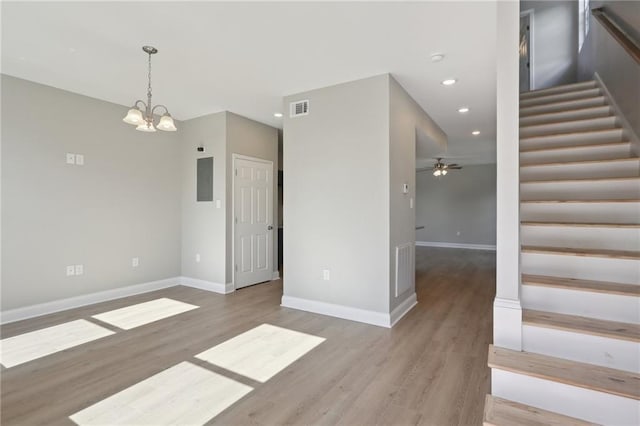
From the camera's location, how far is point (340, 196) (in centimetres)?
366

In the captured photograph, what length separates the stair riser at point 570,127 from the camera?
10.9 ft

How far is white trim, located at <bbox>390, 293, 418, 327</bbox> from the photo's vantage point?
346 cm

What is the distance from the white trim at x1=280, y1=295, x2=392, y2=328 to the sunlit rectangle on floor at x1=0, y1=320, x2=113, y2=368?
79.4 inches

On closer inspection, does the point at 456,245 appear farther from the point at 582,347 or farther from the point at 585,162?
the point at 582,347

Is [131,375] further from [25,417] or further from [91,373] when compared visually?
[25,417]

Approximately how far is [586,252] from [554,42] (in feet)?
20.0

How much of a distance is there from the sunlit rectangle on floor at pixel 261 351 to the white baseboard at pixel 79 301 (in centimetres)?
245

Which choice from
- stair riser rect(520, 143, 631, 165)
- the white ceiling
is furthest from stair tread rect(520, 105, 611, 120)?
stair riser rect(520, 143, 631, 165)

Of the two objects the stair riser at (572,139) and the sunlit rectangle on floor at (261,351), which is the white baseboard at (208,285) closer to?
the sunlit rectangle on floor at (261,351)

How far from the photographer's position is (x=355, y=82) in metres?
3.54

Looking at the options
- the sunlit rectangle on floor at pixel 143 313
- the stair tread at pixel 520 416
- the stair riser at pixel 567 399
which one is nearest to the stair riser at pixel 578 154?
the stair riser at pixel 567 399

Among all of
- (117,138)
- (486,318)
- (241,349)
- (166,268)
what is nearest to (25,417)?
(241,349)

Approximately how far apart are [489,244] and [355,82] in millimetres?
7917

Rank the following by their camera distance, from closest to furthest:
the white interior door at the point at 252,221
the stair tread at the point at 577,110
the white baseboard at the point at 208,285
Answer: the stair tread at the point at 577,110 < the white baseboard at the point at 208,285 < the white interior door at the point at 252,221
